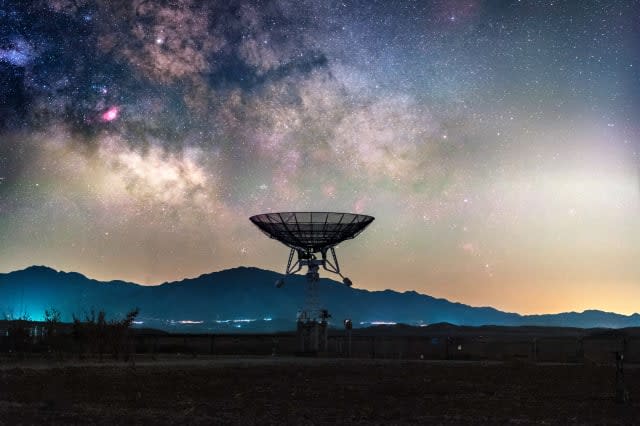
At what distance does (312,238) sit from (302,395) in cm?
2845

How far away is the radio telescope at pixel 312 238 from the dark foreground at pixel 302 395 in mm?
15899

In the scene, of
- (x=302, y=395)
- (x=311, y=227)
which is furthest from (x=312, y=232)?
(x=302, y=395)

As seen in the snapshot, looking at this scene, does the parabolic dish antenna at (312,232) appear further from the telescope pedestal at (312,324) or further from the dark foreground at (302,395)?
the dark foreground at (302,395)

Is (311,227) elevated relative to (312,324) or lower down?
elevated

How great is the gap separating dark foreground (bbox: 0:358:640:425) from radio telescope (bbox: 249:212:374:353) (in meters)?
15.9

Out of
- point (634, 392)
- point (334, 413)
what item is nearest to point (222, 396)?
point (334, 413)

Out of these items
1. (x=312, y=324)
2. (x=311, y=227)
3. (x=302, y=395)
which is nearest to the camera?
(x=302, y=395)

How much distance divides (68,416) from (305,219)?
1343 inches

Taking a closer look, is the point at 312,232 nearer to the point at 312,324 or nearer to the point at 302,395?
the point at 312,324

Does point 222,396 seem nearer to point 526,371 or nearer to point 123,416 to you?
point 123,416

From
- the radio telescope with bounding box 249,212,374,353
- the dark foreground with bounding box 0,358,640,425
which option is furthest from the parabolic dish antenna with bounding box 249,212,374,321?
the dark foreground with bounding box 0,358,640,425

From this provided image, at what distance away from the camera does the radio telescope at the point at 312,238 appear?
5184cm

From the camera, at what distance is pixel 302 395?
24281mm

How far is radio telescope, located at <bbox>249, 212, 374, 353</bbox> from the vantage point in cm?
5184
